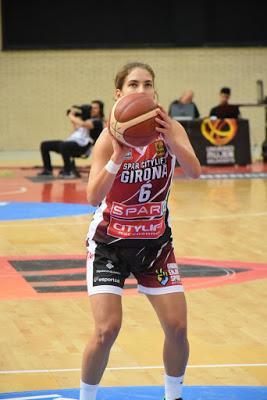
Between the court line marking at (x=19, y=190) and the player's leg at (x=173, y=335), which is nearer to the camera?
the player's leg at (x=173, y=335)

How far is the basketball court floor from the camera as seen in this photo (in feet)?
21.0

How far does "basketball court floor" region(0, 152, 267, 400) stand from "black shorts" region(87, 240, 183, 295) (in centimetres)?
97

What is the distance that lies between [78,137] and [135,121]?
49.0 feet

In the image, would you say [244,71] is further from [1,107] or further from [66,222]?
[66,222]

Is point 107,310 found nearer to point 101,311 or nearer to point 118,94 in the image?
point 101,311

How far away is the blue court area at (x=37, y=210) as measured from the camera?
14.9 metres

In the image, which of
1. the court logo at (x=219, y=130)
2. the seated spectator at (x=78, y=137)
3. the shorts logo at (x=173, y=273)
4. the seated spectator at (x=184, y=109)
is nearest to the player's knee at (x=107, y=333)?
the shorts logo at (x=173, y=273)

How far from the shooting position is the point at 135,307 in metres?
8.72

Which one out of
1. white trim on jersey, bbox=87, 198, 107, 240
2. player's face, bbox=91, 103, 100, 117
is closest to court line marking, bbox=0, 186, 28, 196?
player's face, bbox=91, 103, 100, 117

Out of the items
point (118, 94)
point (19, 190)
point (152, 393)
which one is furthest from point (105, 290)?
point (19, 190)

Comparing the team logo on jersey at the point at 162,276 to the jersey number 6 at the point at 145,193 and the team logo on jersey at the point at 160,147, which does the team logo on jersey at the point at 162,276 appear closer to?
the jersey number 6 at the point at 145,193

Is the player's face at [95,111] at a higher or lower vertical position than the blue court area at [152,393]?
higher

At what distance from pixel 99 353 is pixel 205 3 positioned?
78.3 ft

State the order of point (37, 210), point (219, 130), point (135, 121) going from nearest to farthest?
point (135, 121) → point (37, 210) → point (219, 130)
